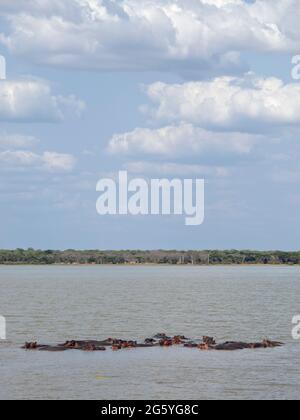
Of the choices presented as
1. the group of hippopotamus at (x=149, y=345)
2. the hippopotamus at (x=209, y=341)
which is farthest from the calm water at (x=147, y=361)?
the hippopotamus at (x=209, y=341)

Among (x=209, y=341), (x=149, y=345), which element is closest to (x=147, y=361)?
(x=149, y=345)

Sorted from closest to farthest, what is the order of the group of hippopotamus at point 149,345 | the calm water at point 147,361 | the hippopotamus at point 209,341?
the calm water at point 147,361 → the group of hippopotamus at point 149,345 → the hippopotamus at point 209,341

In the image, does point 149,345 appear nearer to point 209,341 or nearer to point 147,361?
point 209,341

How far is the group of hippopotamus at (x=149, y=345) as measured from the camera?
4491cm

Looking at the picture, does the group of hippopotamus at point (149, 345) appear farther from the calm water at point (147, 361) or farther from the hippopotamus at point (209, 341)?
the calm water at point (147, 361)

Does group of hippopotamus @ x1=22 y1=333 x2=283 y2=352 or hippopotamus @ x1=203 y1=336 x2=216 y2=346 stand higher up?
hippopotamus @ x1=203 y1=336 x2=216 y2=346

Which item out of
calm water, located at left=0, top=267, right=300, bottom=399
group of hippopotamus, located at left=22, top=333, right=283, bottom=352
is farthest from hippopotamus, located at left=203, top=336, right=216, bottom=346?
calm water, located at left=0, top=267, right=300, bottom=399

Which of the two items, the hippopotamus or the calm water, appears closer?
the calm water

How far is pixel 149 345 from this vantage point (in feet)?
153

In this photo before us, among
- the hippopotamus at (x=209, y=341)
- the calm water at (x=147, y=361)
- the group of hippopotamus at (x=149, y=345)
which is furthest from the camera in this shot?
the hippopotamus at (x=209, y=341)

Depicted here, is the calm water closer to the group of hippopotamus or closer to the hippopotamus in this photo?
the group of hippopotamus

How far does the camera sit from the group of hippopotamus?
44906 millimetres
